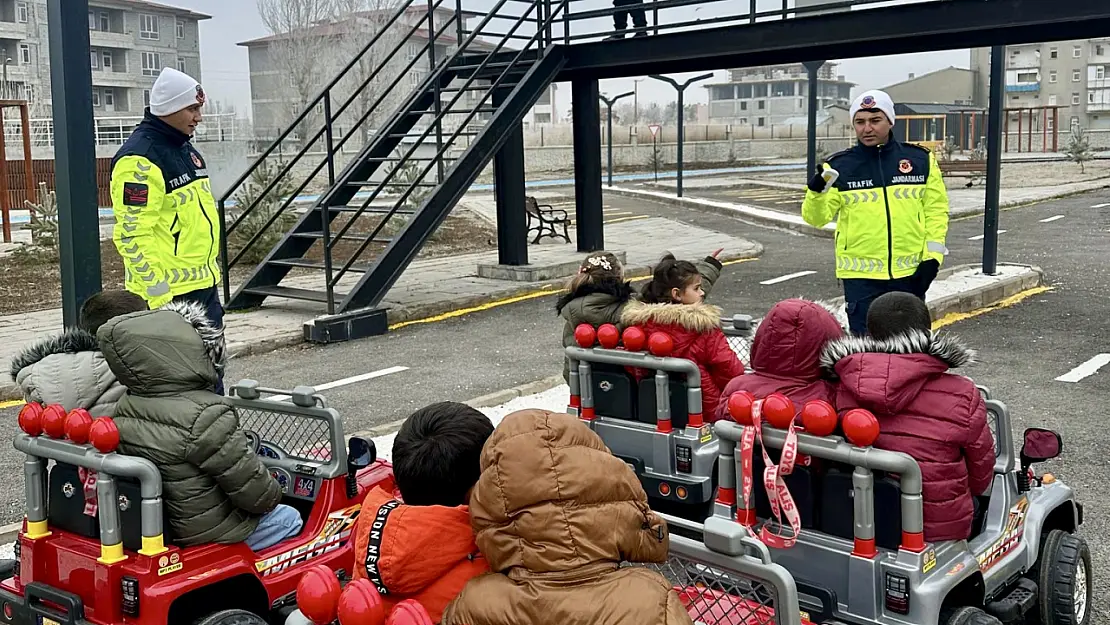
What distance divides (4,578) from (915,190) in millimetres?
5086

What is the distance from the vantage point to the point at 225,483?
3.48 meters

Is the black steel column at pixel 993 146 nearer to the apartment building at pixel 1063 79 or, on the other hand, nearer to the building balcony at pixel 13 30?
the building balcony at pixel 13 30

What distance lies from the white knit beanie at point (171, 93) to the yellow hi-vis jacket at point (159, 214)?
0.11m

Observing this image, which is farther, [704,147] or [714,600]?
[704,147]

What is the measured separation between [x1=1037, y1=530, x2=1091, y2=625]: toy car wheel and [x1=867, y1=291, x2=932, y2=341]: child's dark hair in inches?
37.9

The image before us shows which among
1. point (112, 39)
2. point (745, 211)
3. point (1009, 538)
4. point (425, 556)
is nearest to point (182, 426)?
point (425, 556)

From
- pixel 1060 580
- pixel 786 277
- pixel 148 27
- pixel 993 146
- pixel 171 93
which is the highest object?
pixel 148 27

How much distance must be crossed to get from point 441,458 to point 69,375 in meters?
1.96

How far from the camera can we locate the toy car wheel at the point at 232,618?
3.38 meters

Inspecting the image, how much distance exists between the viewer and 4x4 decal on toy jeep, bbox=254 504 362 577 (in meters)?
3.74

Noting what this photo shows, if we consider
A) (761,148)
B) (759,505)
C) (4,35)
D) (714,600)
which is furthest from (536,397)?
(761,148)

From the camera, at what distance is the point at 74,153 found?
7.14m

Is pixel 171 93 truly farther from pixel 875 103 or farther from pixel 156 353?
pixel 875 103

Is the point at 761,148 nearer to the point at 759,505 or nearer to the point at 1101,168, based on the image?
the point at 1101,168
